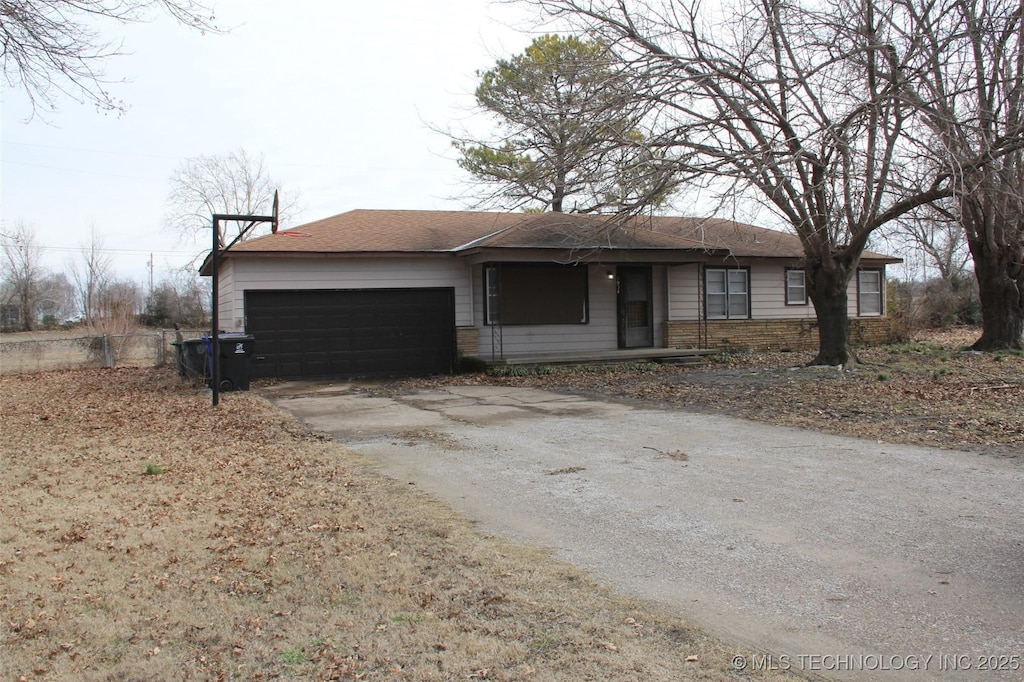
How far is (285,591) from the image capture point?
4.27m

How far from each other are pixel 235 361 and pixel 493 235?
6786 mm

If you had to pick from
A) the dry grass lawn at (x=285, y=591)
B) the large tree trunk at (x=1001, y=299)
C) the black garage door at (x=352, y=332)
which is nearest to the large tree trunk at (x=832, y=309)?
the large tree trunk at (x=1001, y=299)

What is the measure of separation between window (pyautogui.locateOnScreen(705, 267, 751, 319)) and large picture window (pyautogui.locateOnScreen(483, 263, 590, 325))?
368 cm

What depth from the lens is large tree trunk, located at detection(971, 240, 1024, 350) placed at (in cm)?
1955

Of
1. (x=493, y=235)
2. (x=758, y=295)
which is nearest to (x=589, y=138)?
(x=493, y=235)

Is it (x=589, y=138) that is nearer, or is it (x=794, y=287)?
(x=589, y=138)

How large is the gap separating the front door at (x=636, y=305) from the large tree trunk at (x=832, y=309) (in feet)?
16.3

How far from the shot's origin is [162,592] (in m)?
4.28

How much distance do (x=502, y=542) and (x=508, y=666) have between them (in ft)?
5.98

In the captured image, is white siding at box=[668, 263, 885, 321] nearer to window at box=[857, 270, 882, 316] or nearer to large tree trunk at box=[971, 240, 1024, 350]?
window at box=[857, 270, 882, 316]

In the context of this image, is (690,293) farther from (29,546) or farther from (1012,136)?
(29,546)

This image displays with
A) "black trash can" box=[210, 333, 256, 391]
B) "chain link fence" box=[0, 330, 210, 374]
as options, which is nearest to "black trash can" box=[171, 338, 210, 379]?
"black trash can" box=[210, 333, 256, 391]

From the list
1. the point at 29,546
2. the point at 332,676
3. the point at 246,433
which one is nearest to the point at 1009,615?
the point at 332,676

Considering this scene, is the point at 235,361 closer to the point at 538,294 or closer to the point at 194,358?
the point at 194,358
